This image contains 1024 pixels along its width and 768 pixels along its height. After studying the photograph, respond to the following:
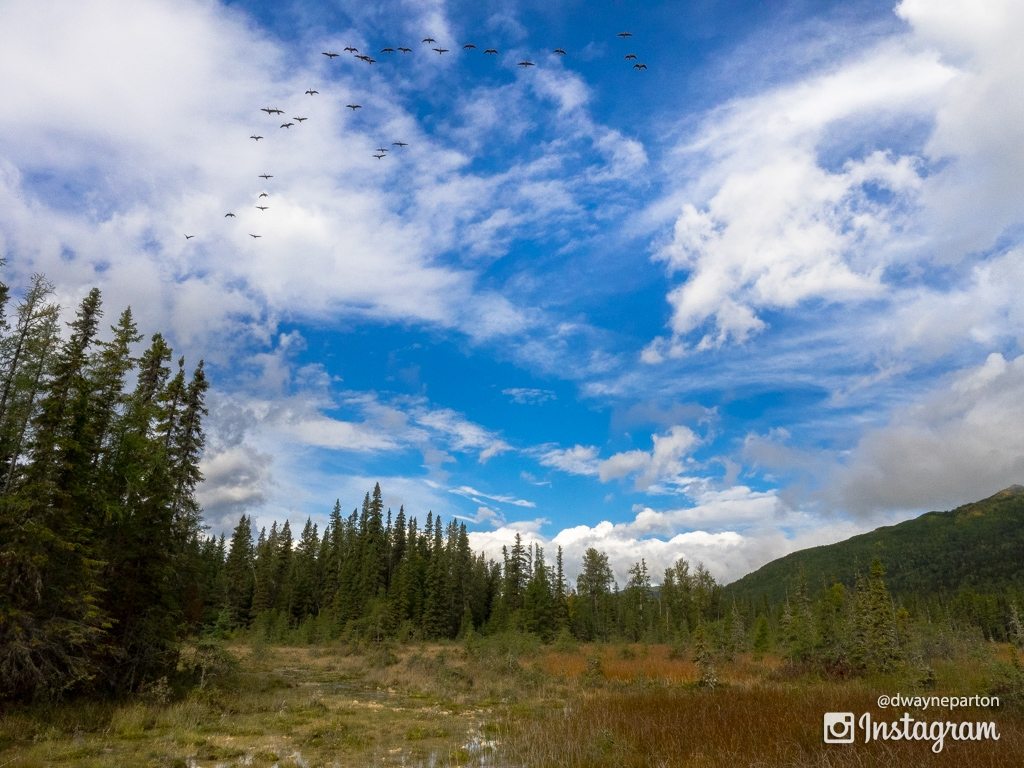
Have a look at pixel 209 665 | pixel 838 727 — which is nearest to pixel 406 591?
pixel 209 665

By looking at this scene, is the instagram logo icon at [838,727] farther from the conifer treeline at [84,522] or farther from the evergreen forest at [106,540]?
the conifer treeline at [84,522]

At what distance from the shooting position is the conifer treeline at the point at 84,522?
1638 centimetres

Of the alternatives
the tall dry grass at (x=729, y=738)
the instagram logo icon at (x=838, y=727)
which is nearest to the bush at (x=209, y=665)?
the tall dry grass at (x=729, y=738)

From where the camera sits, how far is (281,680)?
93.3ft

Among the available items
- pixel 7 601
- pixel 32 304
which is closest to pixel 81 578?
pixel 7 601

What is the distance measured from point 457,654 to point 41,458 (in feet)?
120

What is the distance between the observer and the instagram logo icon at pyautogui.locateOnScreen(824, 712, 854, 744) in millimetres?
11953

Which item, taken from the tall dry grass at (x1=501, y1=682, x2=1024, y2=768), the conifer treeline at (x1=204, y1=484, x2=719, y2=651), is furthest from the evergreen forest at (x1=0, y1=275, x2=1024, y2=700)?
the conifer treeline at (x1=204, y1=484, x2=719, y2=651)

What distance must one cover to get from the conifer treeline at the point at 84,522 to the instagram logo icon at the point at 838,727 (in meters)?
20.3

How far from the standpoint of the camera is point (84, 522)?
65.8 feet

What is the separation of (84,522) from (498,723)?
53.5ft

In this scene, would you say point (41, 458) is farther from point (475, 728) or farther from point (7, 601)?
point (475, 728)

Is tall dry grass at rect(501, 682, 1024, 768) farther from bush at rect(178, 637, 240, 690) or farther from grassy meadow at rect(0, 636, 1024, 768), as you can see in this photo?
bush at rect(178, 637, 240, 690)

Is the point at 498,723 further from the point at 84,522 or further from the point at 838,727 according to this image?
the point at 84,522
